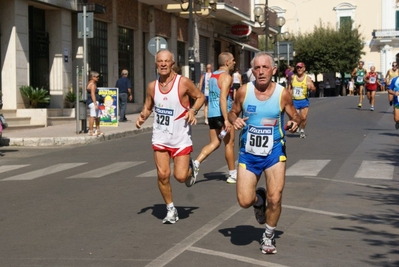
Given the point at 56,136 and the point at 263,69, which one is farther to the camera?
the point at 56,136

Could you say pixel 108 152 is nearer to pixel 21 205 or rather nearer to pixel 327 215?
pixel 21 205

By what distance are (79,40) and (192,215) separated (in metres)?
20.3

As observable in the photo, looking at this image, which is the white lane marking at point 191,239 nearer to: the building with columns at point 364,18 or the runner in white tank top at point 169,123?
the runner in white tank top at point 169,123

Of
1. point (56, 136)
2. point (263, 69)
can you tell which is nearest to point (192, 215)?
point (263, 69)

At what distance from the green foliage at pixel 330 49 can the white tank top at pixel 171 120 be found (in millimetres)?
66998

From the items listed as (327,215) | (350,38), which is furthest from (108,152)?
(350,38)

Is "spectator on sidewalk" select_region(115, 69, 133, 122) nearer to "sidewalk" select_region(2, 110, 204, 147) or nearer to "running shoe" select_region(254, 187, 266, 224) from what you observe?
"sidewalk" select_region(2, 110, 204, 147)

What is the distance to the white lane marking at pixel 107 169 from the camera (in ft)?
43.4

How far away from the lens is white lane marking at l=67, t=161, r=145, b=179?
13213mm

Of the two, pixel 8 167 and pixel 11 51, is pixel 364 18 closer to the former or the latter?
pixel 11 51

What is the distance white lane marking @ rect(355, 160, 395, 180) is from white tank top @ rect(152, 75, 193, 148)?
453cm

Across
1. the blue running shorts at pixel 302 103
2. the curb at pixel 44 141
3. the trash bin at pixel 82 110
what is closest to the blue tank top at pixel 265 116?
the blue running shorts at pixel 302 103

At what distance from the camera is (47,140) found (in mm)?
19734

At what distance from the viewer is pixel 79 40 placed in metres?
28.4
